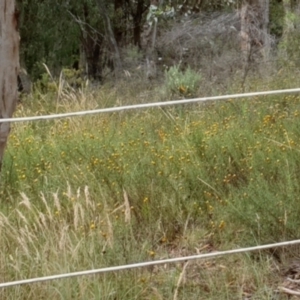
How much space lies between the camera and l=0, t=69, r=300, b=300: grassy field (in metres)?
3.77

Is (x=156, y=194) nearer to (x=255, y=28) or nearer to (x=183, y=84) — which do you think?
(x=183, y=84)

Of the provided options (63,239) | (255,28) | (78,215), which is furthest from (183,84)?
(63,239)

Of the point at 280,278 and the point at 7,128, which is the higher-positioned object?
the point at 7,128

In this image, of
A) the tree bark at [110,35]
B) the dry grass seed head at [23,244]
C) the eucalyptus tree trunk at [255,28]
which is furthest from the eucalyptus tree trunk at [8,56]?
the tree bark at [110,35]

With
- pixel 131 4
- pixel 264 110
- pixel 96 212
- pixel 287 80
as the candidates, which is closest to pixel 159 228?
pixel 96 212

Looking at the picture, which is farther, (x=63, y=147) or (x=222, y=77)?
(x=222, y=77)

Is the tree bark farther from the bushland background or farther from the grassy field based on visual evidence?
the grassy field

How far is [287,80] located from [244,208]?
420cm

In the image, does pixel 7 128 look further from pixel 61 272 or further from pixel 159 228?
pixel 159 228

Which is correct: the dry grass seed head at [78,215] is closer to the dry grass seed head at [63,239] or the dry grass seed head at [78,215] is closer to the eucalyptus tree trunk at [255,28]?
the dry grass seed head at [63,239]

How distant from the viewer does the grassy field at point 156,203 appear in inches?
148

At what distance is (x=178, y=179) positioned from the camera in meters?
5.00

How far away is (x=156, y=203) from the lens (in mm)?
4645

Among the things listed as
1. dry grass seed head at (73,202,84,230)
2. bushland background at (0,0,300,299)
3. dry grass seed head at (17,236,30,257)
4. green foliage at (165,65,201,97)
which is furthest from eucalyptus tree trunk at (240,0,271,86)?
dry grass seed head at (17,236,30,257)
